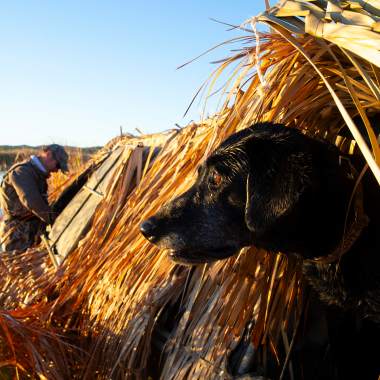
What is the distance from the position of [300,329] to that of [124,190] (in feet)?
8.19

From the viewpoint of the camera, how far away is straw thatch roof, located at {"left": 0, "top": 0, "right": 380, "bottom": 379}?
1539mm

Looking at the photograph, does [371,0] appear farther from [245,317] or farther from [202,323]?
[202,323]

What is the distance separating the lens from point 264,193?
5.02 ft

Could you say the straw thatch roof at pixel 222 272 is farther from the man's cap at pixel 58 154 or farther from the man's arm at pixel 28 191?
the man's cap at pixel 58 154

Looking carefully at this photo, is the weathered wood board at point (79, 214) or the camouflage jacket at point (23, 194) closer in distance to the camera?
the weathered wood board at point (79, 214)

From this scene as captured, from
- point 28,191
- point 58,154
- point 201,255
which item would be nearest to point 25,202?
point 28,191

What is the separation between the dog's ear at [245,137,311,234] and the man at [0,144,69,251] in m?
4.35

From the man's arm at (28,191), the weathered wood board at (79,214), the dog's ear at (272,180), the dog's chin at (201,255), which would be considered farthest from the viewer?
the man's arm at (28,191)

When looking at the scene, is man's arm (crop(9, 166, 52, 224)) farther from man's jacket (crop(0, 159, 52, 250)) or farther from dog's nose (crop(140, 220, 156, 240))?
dog's nose (crop(140, 220, 156, 240))

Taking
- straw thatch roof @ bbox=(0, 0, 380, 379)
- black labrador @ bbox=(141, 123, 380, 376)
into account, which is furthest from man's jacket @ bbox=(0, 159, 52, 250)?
black labrador @ bbox=(141, 123, 380, 376)

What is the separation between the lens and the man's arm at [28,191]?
502 cm

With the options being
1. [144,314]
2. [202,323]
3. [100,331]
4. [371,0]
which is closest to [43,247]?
[100,331]

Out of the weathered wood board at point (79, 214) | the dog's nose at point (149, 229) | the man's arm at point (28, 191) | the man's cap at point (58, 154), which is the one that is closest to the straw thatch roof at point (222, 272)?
the dog's nose at point (149, 229)

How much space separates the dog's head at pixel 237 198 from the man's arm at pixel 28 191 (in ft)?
12.5
